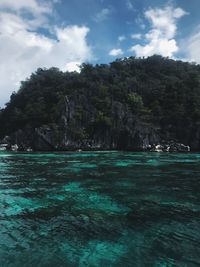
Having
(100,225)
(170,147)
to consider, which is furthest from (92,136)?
(100,225)

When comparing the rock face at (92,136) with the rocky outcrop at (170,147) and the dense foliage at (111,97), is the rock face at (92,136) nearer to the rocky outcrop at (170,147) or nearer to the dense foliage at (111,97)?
the rocky outcrop at (170,147)

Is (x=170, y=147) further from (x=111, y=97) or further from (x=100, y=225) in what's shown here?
(x=100, y=225)

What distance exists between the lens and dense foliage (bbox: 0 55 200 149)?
237 feet

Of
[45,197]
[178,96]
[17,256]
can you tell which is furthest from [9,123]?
[17,256]

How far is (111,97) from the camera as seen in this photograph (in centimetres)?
8238

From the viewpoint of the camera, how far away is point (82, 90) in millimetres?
81688

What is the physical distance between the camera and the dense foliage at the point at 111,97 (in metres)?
72.3

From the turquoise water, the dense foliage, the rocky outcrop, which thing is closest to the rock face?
the rocky outcrop

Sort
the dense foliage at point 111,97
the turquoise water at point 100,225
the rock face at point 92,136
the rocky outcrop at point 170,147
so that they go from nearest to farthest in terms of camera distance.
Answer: the turquoise water at point 100,225, the rocky outcrop at point 170,147, the rock face at point 92,136, the dense foliage at point 111,97

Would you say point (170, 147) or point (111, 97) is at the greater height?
point (111, 97)

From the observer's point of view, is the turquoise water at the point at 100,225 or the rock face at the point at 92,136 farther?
the rock face at the point at 92,136

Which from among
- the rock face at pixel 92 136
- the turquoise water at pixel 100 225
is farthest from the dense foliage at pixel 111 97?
the turquoise water at pixel 100 225

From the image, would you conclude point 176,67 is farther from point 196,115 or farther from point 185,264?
point 185,264

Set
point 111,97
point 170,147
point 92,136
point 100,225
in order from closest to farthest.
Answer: point 100,225
point 170,147
point 92,136
point 111,97
